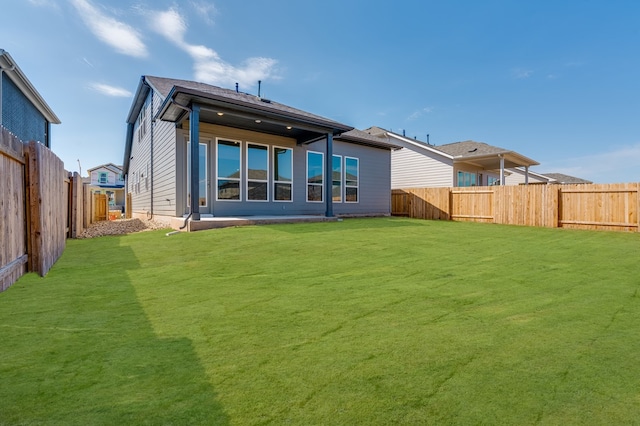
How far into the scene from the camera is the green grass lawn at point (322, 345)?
4.81 feet

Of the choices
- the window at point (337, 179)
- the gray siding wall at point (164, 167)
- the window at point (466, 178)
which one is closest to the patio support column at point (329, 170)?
the window at point (337, 179)

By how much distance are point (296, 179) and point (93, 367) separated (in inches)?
392

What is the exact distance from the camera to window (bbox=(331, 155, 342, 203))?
42.8ft

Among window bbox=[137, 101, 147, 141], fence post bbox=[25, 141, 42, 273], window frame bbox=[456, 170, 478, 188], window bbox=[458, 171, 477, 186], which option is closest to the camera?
fence post bbox=[25, 141, 42, 273]

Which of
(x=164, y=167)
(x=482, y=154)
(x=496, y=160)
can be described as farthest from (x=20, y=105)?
(x=496, y=160)

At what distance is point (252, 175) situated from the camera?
10.4 metres

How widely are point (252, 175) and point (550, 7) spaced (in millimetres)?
12174

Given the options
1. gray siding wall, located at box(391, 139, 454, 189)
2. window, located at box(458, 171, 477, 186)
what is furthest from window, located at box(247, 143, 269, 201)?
window, located at box(458, 171, 477, 186)

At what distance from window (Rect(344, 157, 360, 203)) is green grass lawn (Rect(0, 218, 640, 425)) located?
9.10 meters

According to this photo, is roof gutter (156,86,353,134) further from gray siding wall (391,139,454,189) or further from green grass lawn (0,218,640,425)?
gray siding wall (391,139,454,189)

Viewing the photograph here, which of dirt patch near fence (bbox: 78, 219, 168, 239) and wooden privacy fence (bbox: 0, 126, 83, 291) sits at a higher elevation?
wooden privacy fence (bbox: 0, 126, 83, 291)

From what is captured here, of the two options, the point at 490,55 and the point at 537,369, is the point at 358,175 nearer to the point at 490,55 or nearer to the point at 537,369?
the point at 490,55

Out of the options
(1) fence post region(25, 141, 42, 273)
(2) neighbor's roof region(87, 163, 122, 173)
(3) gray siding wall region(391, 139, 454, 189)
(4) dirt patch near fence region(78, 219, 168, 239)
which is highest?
(2) neighbor's roof region(87, 163, 122, 173)

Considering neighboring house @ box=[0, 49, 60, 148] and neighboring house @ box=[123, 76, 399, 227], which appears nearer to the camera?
neighboring house @ box=[123, 76, 399, 227]
